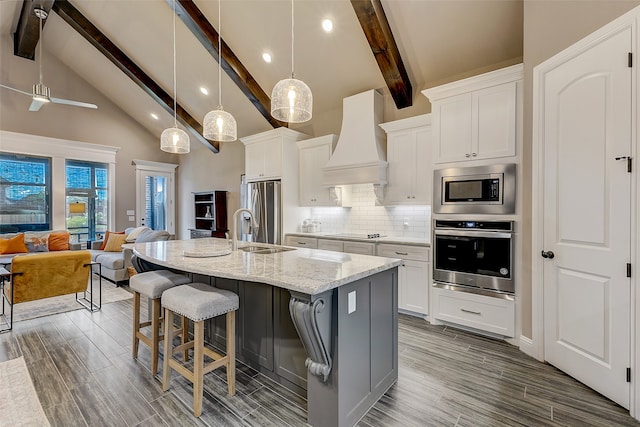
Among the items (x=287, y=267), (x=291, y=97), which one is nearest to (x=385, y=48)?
(x=291, y=97)

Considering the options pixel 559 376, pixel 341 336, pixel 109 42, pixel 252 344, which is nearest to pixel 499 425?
pixel 559 376

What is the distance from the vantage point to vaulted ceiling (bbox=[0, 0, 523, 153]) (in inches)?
134

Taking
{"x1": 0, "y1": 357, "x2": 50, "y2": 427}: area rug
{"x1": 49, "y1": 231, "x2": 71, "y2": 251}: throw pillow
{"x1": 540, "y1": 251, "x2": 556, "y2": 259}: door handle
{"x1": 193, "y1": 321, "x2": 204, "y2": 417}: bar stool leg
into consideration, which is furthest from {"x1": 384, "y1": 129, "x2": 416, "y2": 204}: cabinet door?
{"x1": 49, "y1": 231, "x2": 71, "y2": 251}: throw pillow

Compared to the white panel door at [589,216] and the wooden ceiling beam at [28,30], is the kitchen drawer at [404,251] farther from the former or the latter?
the wooden ceiling beam at [28,30]

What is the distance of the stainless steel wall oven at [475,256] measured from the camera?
Result: 296 centimetres

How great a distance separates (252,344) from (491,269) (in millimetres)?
2485

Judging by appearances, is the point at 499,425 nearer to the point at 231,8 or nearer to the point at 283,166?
the point at 283,166

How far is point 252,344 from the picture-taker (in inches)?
95.3

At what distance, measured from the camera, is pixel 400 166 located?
4.00 meters

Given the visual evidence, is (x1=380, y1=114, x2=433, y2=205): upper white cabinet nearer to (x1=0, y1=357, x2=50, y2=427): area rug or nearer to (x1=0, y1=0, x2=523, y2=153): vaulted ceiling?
(x1=0, y1=0, x2=523, y2=153): vaulted ceiling

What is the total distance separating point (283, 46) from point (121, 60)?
3643mm

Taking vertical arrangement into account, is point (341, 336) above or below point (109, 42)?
below

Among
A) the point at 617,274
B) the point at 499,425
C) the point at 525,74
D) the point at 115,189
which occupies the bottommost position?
the point at 499,425

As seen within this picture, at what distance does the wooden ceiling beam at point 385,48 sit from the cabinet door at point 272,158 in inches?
80.3
